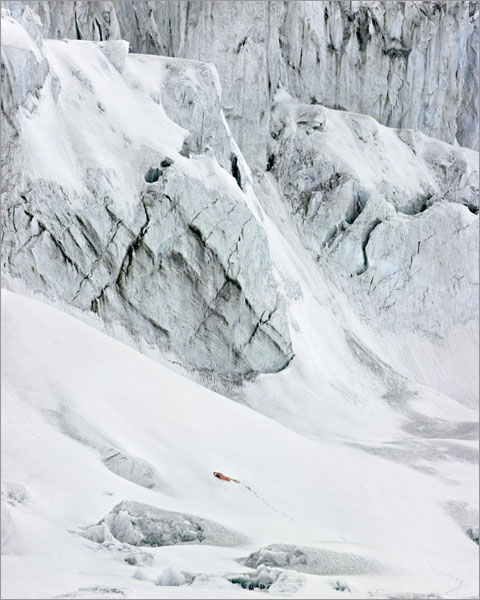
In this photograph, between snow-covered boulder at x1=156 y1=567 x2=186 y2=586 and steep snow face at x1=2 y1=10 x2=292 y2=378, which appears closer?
snow-covered boulder at x1=156 y1=567 x2=186 y2=586

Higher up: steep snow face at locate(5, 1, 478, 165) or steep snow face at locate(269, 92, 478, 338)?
steep snow face at locate(5, 1, 478, 165)

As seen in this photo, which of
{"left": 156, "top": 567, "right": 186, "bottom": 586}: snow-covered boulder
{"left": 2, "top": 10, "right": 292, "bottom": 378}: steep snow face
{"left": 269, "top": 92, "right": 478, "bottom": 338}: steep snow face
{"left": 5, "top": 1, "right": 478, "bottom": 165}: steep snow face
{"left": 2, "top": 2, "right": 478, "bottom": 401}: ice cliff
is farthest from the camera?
{"left": 269, "top": 92, "right": 478, "bottom": 338}: steep snow face

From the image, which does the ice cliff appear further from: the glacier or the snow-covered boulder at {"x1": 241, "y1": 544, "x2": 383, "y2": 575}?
the snow-covered boulder at {"x1": 241, "y1": 544, "x2": 383, "y2": 575}

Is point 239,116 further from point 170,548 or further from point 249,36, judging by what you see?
point 170,548

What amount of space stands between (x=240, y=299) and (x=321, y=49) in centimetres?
1767

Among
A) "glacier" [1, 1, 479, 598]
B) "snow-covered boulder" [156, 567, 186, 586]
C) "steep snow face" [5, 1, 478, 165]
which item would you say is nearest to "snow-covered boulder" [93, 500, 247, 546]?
"glacier" [1, 1, 479, 598]

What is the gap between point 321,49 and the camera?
3878 cm

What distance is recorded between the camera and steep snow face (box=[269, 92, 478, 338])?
34.6m

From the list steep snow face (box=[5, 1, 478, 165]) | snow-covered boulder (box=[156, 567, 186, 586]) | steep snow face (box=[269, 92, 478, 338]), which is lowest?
steep snow face (box=[269, 92, 478, 338])

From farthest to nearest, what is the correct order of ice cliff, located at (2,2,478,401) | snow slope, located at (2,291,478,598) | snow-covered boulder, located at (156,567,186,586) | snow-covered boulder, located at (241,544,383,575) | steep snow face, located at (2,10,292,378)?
ice cliff, located at (2,2,478,401) → steep snow face, located at (2,10,292,378) → snow-covered boulder, located at (241,544,383,575) → snow slope, located at (2,291,478,598) → snow-covered boulder, located at (156,567,186,586)

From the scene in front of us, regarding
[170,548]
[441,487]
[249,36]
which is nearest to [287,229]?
[249,36]

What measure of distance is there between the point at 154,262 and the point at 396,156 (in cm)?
1770

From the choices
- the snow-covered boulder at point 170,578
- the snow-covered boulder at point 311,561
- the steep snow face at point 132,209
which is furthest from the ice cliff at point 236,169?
the snow-covered boulder at point 170,578

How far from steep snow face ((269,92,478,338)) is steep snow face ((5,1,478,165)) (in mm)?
1891
